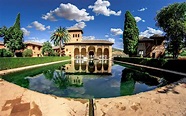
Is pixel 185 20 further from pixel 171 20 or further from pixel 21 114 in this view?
pixel 21 114

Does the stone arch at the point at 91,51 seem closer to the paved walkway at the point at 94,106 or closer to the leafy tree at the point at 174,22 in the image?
the leafy tree at the point at 174,22

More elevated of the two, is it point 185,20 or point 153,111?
point 185,20

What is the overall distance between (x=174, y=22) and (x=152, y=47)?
16.9 m

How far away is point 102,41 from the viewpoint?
163ft

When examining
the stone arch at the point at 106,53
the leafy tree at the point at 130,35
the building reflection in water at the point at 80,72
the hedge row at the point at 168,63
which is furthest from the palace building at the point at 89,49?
the building reflection in water at the point at 80,72

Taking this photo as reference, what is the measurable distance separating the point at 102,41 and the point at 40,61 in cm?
2832

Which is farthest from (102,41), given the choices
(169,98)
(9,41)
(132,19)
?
(169,98)

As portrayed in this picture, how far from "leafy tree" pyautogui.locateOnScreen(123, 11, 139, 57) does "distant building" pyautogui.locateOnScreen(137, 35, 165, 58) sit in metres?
3.13

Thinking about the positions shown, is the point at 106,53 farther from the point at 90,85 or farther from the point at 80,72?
the point at 90,85

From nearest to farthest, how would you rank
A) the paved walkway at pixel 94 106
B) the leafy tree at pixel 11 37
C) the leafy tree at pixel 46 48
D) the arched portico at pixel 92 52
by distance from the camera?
the paved walkway at pixel 94 106 → the leafy tree at pixel 11 37 → the leafy tree at pixel 46 48 → the arched portico at pixel 92 52

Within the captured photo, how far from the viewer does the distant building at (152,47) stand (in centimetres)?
3609

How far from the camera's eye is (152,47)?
37.1m

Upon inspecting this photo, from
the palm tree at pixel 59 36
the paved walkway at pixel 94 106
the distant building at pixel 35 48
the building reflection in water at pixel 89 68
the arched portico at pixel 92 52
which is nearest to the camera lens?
the paved walkway at pixel 94 106

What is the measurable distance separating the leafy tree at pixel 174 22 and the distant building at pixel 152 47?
1282 cm
